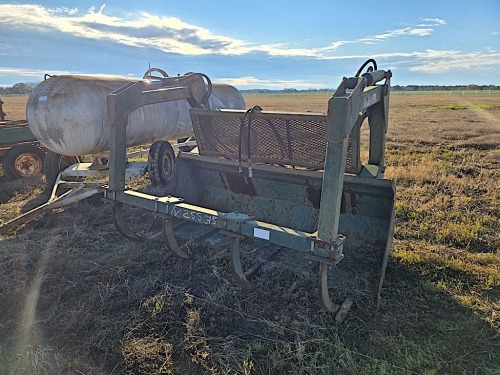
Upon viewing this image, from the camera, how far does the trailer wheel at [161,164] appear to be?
486cm

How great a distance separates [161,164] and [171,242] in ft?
3.99

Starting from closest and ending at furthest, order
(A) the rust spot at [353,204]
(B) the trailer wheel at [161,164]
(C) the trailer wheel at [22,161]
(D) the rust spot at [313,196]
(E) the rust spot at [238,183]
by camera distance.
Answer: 1. (A) the rust spot at [353,204]
2. (D) the rust spot at [313,196]
3. (B) the trailer wheel at [161,164]
4. (E) the rust spot at [238,183]
5. (C) the trailer wheel at [22,161]

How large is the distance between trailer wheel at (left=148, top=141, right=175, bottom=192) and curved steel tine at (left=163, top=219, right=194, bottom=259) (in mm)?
1024

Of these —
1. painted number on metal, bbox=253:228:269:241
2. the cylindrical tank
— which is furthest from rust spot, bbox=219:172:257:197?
painted number on metal, bbox=253:228:269:241

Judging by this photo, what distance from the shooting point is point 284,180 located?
4.93 metres

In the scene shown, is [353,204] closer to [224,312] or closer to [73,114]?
[224,312]

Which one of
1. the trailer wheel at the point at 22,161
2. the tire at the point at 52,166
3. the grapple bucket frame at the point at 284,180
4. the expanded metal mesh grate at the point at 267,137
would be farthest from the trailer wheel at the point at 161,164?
the trailer wheel at the point at 22,161

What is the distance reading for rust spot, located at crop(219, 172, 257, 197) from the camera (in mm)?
5152

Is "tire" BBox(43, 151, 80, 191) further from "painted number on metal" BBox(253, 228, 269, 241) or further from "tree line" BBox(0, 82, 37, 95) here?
"tree line" BBox(0, 82, 37, 95)

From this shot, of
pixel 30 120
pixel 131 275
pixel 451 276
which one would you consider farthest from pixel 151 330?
pixel 30 120

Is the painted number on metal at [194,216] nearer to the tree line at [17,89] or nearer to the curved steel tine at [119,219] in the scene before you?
the curved steel tine at [119,219]

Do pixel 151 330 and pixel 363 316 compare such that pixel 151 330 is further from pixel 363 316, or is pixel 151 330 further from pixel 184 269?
pixel 363 316

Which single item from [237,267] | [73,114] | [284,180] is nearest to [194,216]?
[237,267]

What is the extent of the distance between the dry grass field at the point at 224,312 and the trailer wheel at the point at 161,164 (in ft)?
2.50
